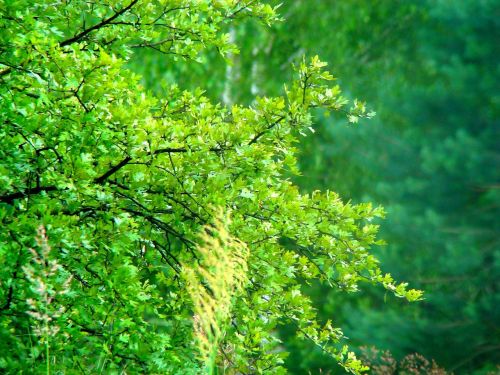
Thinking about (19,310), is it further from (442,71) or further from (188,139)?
(442,71)

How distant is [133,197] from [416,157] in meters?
6.00

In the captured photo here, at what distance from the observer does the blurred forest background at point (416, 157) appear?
988 centimetres

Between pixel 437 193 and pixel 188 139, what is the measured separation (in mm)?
5851

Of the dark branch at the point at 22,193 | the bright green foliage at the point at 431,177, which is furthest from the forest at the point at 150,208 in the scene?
the bright green foliage at the point at 431,177

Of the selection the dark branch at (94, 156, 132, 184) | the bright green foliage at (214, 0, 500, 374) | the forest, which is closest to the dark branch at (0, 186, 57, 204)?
the forest

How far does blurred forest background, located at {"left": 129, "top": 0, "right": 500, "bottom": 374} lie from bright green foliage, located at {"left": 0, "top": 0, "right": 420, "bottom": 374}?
4.38 m

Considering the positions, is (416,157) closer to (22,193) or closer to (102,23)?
(102,23)

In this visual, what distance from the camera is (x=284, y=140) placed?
16.7 ft

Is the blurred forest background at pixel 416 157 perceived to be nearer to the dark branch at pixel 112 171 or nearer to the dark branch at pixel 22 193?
the dark branch at pixel 112 171

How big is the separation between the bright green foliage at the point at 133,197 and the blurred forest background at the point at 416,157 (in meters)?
4.38

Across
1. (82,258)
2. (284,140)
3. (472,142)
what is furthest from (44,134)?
(472,142)

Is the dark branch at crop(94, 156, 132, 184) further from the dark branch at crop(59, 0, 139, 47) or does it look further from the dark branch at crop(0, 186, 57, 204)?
the dark branch at crop(59, 0, 139, 47)

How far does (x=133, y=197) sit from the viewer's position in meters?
5.02

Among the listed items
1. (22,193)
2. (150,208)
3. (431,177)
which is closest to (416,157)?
(431,177)
